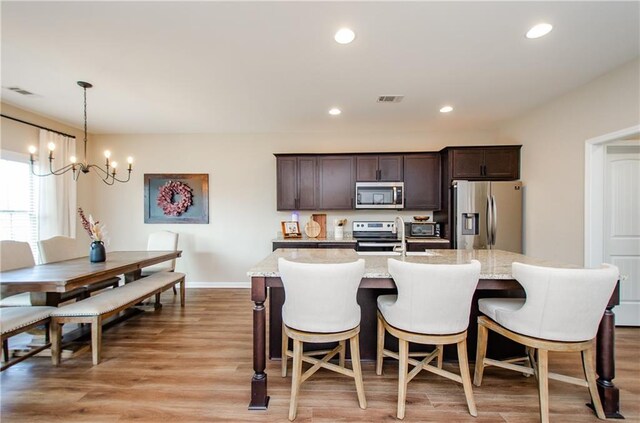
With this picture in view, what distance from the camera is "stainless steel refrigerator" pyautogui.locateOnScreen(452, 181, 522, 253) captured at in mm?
3961

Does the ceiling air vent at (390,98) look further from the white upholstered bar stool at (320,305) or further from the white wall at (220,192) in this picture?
the white upholstered bar stool at (320,305)

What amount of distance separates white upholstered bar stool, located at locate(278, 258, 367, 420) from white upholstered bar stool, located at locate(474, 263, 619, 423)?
985 millimetres

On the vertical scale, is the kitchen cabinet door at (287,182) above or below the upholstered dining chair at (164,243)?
above

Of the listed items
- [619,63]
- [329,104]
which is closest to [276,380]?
[329,104]

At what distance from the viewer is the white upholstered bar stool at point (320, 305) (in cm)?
172

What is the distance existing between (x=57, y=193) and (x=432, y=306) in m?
5.12

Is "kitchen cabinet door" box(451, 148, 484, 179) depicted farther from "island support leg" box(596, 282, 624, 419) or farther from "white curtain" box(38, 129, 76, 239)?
"white curtain" box(38, 129, 76, 239)

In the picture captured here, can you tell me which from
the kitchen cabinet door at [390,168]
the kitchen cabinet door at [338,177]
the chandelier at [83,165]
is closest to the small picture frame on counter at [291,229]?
the kitchen cabinet door at [338,177]

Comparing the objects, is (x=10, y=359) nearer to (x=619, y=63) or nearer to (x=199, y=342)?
(x=199, y=342)

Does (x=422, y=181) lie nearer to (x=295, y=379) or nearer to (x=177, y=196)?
(x=295, y=379)

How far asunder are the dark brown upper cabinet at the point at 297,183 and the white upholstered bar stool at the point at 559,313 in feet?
10.6

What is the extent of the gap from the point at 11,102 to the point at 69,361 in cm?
330

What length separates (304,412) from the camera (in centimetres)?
187

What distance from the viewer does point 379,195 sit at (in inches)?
181
